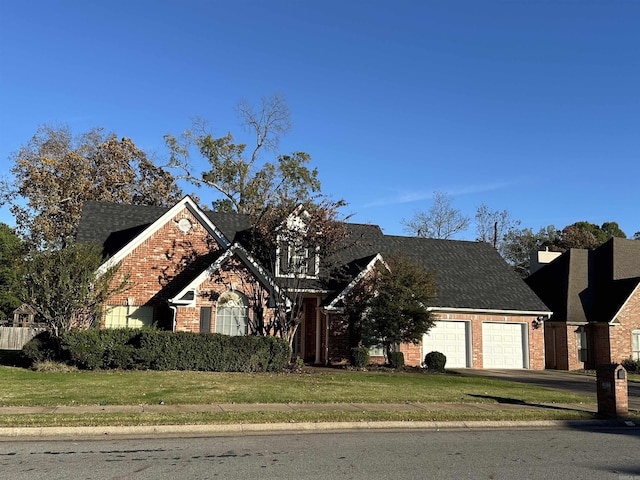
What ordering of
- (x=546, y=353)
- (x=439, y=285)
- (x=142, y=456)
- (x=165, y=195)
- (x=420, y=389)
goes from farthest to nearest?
1. (x=165, y=195)
2. (x=546, y=353)
3. (x=439, y=285)
4. (x=420, y=389)
5. (x=142, y=456)

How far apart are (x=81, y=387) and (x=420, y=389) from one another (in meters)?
9.08

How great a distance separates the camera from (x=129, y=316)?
77.0 feet

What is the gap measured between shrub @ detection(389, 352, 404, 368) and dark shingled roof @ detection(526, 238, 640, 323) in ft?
34.3

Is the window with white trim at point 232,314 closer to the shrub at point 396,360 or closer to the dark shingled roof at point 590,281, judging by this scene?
the shrub at point 396,360

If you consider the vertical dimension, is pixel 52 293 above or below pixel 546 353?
above

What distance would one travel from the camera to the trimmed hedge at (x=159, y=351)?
18.7 meters

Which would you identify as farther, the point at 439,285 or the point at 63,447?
the point at 439,285

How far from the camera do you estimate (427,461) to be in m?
8.38

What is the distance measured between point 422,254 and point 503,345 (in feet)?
Result: 20.2

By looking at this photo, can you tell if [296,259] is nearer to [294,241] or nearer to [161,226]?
[294,241]

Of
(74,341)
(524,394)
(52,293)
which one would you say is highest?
(52,293)

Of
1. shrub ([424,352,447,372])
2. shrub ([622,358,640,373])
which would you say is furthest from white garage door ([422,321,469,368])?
shrub ([622,358,640,373])

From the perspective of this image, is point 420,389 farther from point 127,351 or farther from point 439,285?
point 439,285

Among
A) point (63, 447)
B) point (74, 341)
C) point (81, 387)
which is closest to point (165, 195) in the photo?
point (74, 341)
